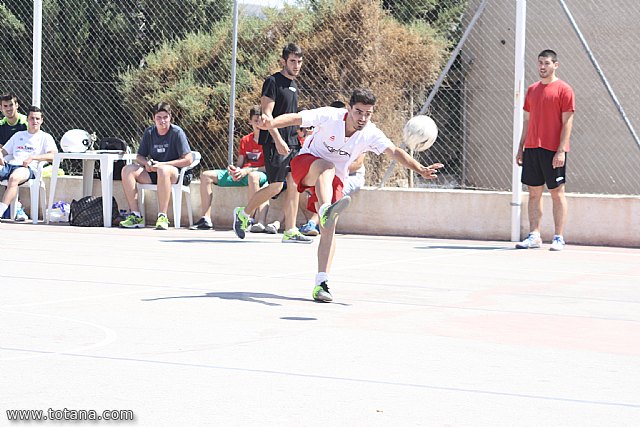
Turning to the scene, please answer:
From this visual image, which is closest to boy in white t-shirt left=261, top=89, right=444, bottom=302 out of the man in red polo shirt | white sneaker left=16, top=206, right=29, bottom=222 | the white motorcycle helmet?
the man in red polo shirt

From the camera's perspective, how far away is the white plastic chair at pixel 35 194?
51.6 feet

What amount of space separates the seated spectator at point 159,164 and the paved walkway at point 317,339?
133 inches

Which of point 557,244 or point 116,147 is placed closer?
point 557,244

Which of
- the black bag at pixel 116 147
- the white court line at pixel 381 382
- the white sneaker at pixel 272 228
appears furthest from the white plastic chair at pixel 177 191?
the white court line at pixel 381 382

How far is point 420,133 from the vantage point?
43.7 ft

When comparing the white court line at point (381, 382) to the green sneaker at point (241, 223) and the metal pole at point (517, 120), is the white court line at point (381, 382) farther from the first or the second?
the metal pole at point (517, 120)

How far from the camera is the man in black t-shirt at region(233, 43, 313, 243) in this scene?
12.6 metres

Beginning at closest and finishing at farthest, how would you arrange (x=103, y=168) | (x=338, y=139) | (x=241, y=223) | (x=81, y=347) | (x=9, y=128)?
(x=81, y=347) → (x=338, y=139) → (x=241, y=223) → (x=103, y=168) → (x=9, y=128)

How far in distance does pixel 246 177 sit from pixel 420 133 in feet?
8.45

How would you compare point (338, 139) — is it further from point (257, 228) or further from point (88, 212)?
point (88, 212)

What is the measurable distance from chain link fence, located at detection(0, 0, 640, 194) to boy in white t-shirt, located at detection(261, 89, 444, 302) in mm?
6511

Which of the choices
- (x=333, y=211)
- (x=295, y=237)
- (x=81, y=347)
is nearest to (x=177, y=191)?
(x=295, y=237)

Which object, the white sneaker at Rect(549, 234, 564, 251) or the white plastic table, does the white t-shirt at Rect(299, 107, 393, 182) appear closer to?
the white sneaker at Rect(549, 234, 564, 251)

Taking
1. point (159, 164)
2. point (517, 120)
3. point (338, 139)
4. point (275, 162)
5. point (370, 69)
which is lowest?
point (159, 164)
